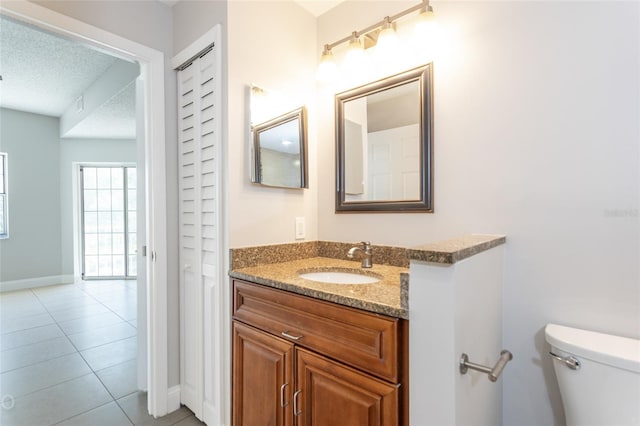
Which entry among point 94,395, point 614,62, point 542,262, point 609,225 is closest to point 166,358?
point 94,395

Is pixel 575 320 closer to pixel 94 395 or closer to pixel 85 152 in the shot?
pixel 94 395

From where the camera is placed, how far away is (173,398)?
5.76ft

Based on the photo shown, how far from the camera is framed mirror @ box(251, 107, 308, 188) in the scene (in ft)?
5.13

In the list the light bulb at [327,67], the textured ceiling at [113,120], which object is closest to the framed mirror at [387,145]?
the light bulb at [327,67]

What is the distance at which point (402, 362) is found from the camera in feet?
2.97

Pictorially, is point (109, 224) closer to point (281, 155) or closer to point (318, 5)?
point (281, 155)

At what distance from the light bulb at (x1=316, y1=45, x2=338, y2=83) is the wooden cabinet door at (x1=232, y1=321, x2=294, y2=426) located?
1.36 meters

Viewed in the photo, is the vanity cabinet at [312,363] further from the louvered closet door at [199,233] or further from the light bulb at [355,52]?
the light bulb at [355,52]

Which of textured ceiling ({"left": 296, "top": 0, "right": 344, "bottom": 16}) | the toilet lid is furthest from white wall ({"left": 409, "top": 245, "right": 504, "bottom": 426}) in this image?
textured ceiling ({"left": 296, "top": 0, "right": 344, "bottom": 16})

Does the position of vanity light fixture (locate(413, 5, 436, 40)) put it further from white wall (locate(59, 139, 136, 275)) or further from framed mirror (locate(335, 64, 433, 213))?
white wall (locate(59, 139, 136, 275))

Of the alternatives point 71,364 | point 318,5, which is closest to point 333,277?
point 318,5

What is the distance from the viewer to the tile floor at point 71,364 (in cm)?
170

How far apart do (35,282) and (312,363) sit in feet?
17.7

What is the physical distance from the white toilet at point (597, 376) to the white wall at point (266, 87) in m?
1.27
